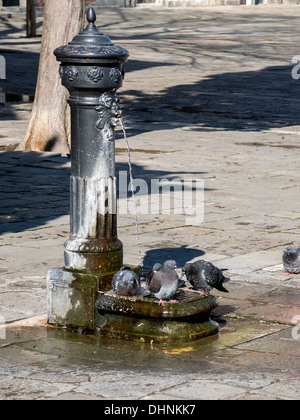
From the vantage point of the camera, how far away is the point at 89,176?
19.1 ft

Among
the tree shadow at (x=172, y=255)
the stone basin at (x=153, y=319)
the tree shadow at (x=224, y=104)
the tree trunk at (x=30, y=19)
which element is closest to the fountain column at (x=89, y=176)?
the stone basin at (x=153, y=319)

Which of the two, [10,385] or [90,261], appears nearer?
[10,385]

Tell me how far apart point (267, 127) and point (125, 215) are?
26.9 feet

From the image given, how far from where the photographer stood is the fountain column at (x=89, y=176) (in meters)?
5.70

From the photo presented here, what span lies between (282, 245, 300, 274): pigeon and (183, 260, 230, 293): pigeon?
91 centimetres

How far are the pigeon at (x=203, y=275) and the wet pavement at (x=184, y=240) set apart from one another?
0.70 feet

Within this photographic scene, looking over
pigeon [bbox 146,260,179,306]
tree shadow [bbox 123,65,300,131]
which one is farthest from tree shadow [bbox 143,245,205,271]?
tree shadow [bbox 123,65,300,131]

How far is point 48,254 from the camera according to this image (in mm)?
7750

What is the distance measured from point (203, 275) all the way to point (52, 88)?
→ 27.1ft

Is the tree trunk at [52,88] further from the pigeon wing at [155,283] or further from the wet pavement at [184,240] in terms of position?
the pigeon wing at [155,283]

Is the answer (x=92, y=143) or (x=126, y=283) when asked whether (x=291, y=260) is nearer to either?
(x=126, y=283)

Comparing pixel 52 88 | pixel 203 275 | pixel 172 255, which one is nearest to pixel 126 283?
pixel 203 275
